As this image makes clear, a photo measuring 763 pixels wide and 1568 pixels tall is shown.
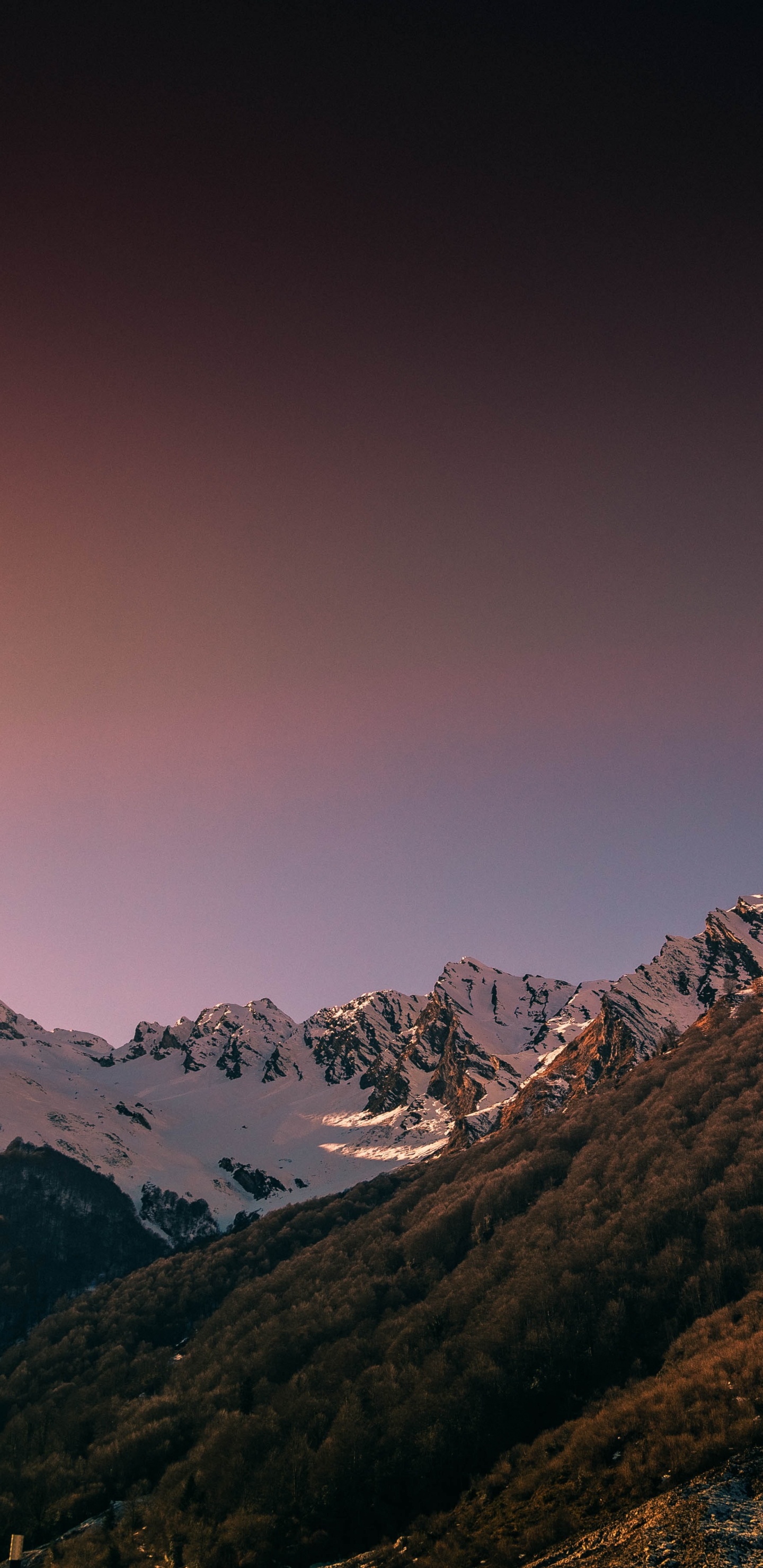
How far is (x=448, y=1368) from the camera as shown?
7694cm

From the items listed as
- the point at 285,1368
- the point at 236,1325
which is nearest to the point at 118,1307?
the point at 236,1325

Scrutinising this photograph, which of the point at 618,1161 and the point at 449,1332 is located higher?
the point at 618,1161

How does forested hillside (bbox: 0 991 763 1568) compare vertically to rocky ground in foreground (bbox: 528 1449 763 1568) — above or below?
below

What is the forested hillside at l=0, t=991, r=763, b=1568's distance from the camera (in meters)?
56.0

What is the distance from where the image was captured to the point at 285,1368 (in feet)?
297

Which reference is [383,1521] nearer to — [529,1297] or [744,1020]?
[529,1297]

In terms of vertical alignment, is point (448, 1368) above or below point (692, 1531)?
below

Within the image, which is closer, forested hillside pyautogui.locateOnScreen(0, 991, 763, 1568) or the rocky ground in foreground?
the rocky ground in foreground

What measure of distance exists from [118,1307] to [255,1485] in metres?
73.2

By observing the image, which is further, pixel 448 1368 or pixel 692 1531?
pixel 448 1368

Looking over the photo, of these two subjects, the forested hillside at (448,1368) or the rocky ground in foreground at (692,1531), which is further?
the forested hillside at (448,1368)

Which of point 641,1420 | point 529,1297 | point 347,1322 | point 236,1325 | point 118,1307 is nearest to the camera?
point 641,1420

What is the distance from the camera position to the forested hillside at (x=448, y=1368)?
56.0 metres

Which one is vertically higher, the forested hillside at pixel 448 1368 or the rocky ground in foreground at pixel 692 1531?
the rocky ground in foreground at pixel 692 1531
